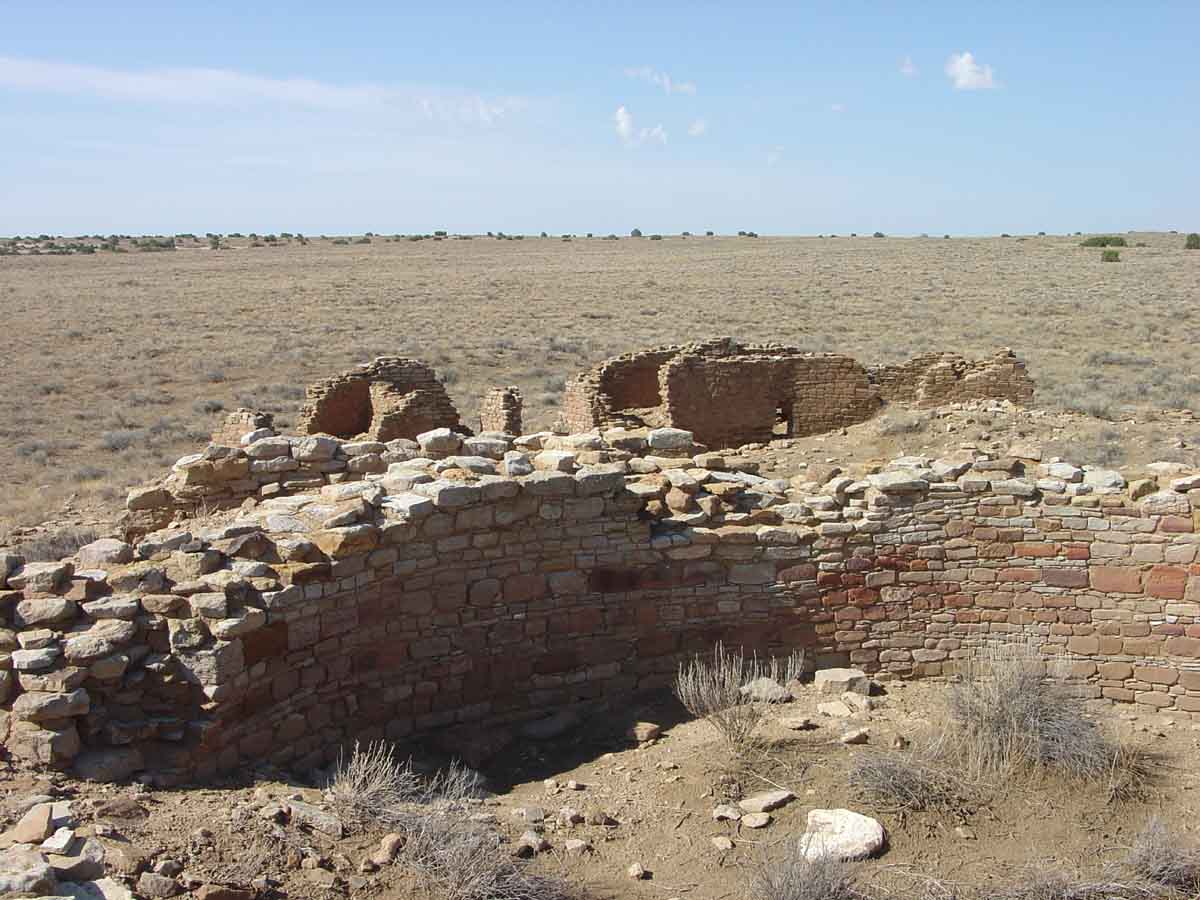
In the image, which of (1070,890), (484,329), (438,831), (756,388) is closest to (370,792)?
(438,831)

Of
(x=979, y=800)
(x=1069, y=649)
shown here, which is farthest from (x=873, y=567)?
(x=979, y=800)

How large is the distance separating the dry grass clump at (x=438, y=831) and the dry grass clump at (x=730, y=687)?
1478 mm

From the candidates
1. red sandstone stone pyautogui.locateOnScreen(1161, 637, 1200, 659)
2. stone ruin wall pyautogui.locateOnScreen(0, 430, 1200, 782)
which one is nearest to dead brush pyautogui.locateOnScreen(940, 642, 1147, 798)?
stone ruin wall pyautogui.locateOnScreen(0, 430, 1200, 782)

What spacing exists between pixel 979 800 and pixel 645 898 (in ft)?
6.47

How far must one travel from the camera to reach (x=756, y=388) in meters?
13.6

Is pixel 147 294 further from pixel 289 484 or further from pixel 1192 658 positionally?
pixel 1192 658

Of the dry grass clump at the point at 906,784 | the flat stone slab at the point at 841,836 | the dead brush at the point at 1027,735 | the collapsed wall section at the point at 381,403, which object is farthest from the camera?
the collapsed wall section at the point at 381,403

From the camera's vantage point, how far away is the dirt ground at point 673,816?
4.12 m

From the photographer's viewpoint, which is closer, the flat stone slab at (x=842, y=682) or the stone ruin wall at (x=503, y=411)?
the flat stone slab at (x=842, y=682)

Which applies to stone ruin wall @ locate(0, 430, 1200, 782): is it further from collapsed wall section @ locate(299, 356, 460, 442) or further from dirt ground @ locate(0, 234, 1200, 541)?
dirt ground @ locate(0, 234, 1200, 541)

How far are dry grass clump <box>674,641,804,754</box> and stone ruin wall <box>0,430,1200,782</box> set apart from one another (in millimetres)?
157

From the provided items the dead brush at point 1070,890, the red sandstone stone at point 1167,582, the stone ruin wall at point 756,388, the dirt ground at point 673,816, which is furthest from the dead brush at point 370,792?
the stone ruin wall at point 756,388

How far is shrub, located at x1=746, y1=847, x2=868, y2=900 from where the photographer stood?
13.7ft

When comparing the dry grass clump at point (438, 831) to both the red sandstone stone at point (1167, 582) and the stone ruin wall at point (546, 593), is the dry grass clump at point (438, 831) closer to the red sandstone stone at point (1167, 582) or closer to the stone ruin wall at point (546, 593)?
the stone ruin wall at point (546, 593)
